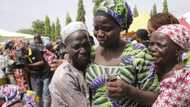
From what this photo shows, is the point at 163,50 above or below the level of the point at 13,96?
above

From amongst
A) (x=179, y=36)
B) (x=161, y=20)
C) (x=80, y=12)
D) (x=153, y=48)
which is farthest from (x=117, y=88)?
(x=80, y=12)

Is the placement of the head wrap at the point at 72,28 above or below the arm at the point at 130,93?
above

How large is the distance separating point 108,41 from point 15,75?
634 centimetres

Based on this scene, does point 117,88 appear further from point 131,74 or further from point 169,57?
point 169,57

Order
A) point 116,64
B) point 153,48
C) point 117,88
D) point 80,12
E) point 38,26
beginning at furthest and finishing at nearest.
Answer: point 38,26, point 80,12, point 116,64, point 153,48, point 117,88

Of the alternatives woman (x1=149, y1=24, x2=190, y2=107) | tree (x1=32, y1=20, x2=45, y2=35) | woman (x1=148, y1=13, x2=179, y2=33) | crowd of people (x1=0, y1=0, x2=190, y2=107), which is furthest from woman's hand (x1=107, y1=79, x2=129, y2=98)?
tree (x1=32, y1=20, x2=45, y2=35)

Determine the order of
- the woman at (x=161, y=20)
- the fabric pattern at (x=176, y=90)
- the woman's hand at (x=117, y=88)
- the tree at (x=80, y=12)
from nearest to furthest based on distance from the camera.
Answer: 1. the fabric pattern at (x=176, y=90)
2. the woman's hand at (x=117, y=88)
3. the woman at (x=161, y=20)
4. the tree at (x=80, y=12)

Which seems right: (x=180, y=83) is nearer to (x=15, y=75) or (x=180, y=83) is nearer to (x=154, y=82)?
(x=154, y=82)

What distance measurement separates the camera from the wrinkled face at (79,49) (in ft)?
11.4

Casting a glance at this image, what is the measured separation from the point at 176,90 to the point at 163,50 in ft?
1.19

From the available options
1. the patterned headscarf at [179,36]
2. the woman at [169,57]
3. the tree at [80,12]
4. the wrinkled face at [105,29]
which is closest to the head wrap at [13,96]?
the wrinkled face at [105,29]

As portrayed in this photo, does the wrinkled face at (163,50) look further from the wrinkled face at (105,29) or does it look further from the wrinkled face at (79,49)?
the wrinkled face at (79,49)

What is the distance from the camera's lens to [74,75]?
3.53 metres

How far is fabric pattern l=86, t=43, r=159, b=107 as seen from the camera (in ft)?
11.1
